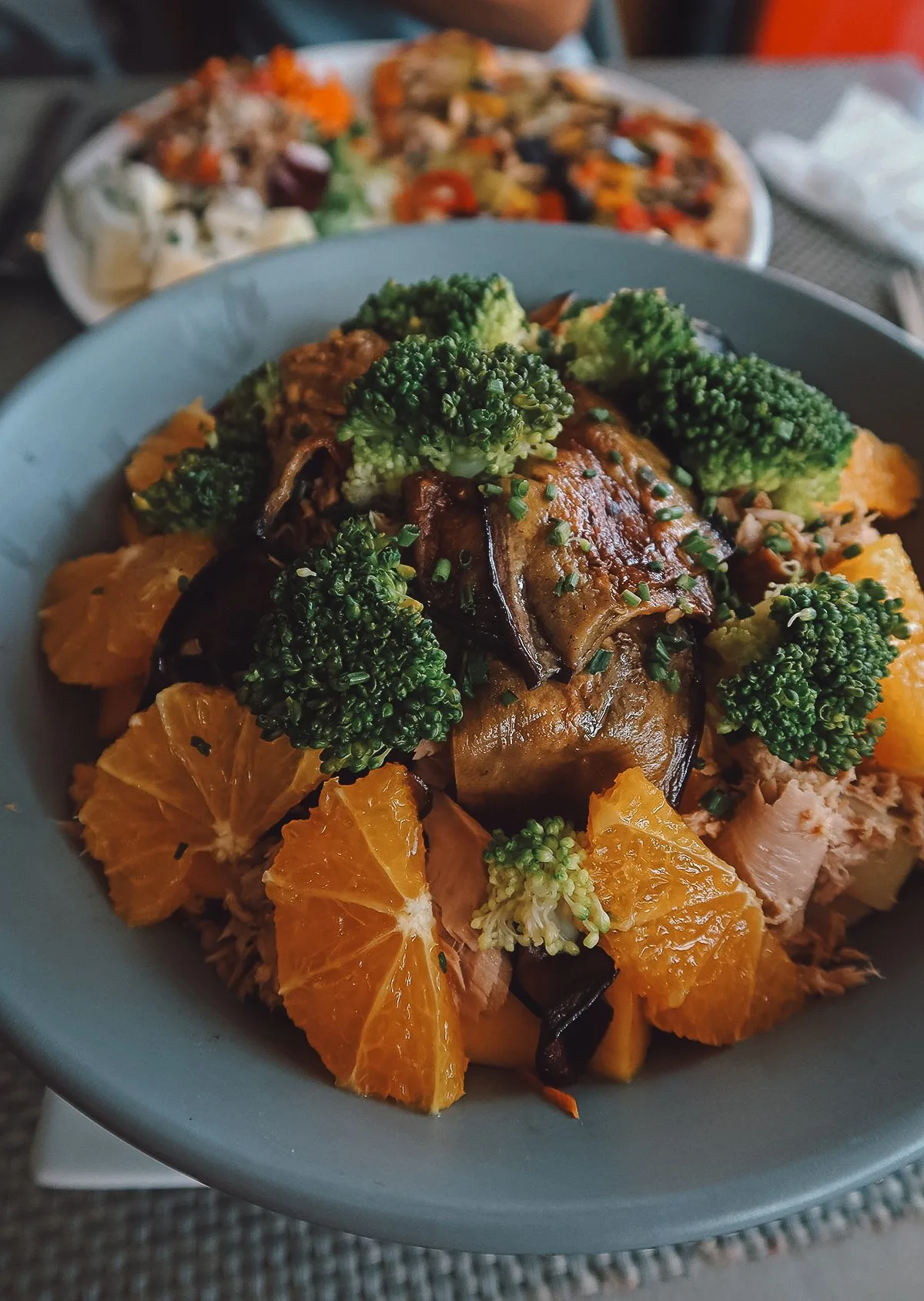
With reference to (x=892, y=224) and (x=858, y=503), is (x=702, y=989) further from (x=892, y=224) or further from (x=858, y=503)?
(x=892, y=224)

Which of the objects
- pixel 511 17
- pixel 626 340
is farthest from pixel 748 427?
pixel 511 17

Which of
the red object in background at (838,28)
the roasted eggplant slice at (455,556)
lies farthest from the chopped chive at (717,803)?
the red object in background at (838,28)

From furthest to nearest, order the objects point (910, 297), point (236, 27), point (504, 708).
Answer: point (236, 27)
point (910, 297)
point (504, 708)

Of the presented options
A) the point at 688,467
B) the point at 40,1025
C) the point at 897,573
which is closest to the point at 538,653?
the point at 688,467

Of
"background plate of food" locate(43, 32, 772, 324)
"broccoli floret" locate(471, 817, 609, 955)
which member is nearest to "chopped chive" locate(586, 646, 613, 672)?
"broccoli floret" locate(471, 817, 609, 955)

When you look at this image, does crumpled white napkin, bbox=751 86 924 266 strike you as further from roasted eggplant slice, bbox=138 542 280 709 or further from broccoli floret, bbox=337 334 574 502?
roasted eggplant slice, bbox=138 542 280 709

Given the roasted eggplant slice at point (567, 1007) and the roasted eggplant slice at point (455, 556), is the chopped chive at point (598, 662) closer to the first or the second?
the roasted eggplant slice at point (455, 556)

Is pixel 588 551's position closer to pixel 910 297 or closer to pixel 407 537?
pixel 407 537
